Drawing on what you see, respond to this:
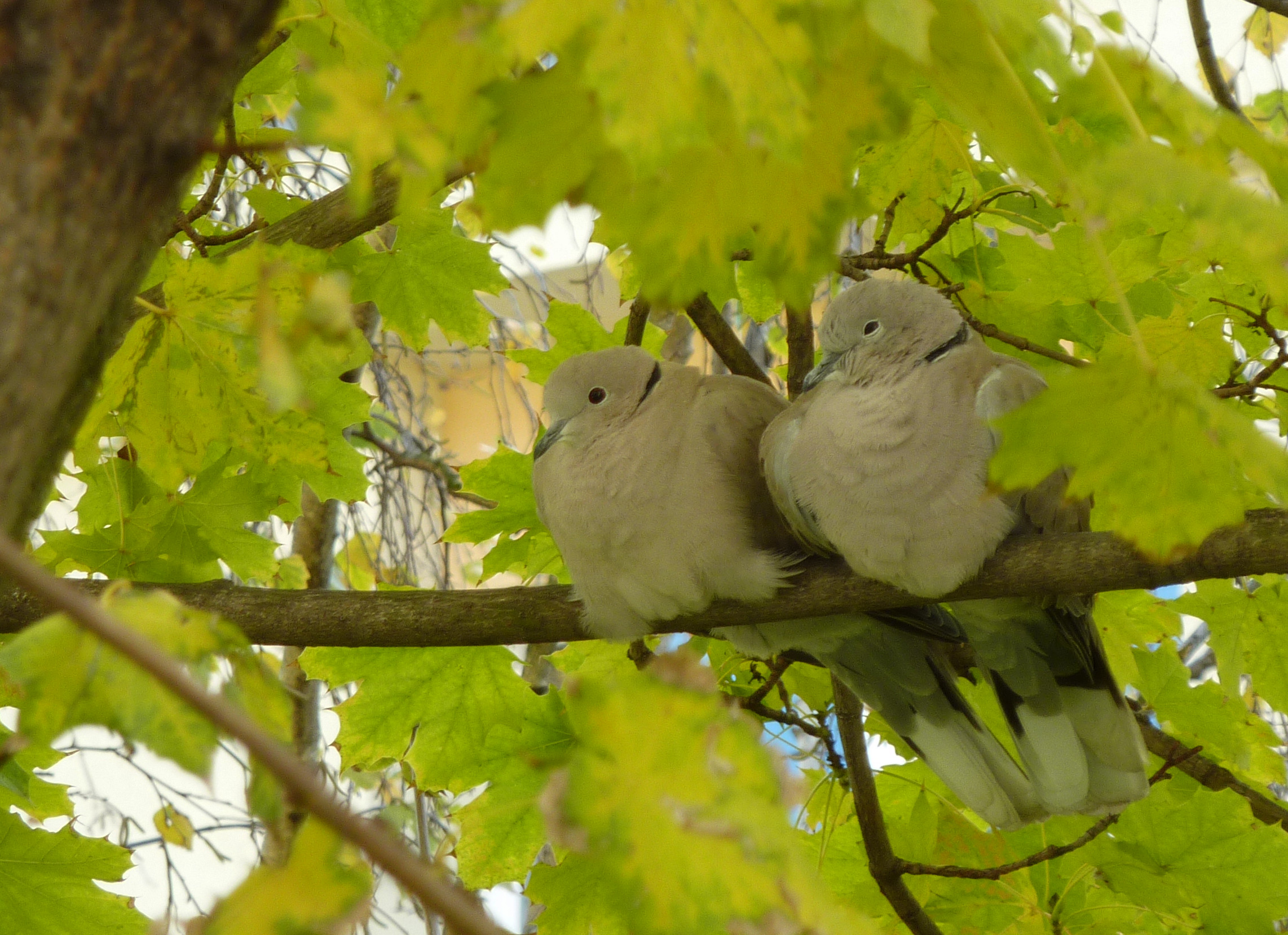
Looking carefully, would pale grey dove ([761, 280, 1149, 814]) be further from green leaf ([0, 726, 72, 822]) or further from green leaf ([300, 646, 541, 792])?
green leaf ([0, 726, 72, 822])

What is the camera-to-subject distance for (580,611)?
141cm

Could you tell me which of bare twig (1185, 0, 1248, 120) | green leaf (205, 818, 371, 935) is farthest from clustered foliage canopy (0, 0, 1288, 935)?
bare twig (1185, 0, 1248, 120)

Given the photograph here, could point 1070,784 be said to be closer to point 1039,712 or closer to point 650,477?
point 1039,712

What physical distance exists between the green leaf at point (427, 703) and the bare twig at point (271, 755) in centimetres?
128

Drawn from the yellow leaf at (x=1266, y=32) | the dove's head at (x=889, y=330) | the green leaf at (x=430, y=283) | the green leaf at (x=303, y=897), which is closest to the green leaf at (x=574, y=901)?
the dove's head at (x=889, y=330)

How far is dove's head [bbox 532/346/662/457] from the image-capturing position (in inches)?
60.7

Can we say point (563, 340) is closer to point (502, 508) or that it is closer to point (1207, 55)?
point (502, 508)

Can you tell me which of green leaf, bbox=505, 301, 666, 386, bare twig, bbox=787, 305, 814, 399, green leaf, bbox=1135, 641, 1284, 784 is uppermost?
green leaf, bbox=505, 301, 666, 386

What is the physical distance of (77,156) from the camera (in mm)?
445

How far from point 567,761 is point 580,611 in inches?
33.7

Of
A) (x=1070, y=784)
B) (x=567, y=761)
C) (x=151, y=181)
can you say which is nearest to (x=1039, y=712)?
(x=1070, y=784)

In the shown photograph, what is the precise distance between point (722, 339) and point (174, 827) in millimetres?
1783

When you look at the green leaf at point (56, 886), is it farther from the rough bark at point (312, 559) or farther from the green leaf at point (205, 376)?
the rough bark at point (312, 559)

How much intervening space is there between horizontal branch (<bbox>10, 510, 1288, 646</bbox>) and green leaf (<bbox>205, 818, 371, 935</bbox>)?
85 centimetres
